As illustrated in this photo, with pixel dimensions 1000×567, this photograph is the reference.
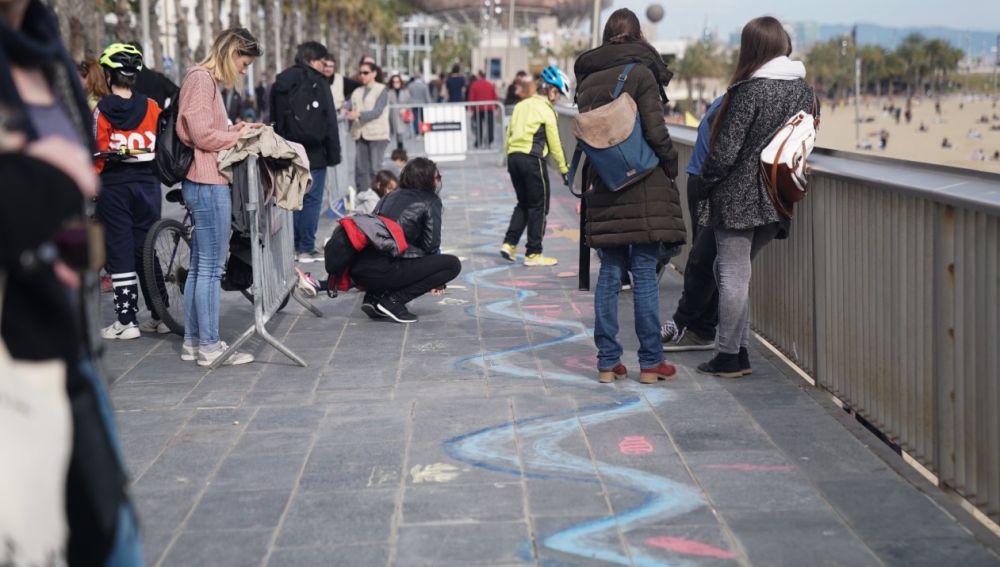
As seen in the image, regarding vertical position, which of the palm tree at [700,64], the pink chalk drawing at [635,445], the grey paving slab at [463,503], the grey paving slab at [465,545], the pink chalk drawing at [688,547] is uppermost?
the palm tree at [700,64]

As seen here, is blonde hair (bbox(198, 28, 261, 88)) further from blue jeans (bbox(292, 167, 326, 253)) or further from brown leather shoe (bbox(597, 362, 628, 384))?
blue jeans (bbox(292, 167, 326, 253))

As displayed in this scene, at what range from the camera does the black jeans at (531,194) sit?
1165cm

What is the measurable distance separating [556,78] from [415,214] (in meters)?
2.22

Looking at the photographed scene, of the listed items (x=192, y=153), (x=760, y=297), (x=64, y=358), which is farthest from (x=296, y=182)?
(x=64, y=358)

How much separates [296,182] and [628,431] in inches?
118

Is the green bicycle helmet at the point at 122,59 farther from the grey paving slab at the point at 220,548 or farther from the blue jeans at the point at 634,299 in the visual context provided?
the grey paving slab at the point at 220,548

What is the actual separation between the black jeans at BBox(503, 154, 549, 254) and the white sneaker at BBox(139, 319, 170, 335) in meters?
3.98

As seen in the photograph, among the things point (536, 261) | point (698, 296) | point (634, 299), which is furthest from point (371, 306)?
point (536, 261)

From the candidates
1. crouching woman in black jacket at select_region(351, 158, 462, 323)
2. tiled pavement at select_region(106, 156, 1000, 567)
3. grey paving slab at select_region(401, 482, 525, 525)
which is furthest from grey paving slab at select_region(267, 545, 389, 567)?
crouching woman in black jacket at select_region(351, 158, 462, 323)

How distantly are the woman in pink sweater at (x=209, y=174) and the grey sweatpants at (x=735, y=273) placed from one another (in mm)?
2818

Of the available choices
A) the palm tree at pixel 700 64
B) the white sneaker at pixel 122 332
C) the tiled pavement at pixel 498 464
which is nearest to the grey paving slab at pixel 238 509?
the tiled pavement at pixel 498 464

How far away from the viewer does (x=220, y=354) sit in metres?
7.54

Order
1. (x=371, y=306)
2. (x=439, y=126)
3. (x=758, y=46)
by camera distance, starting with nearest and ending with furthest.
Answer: (x=758, y=46)
(x=371, y=306)
(x=439, y=126)

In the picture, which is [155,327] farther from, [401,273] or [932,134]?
[932,134]
